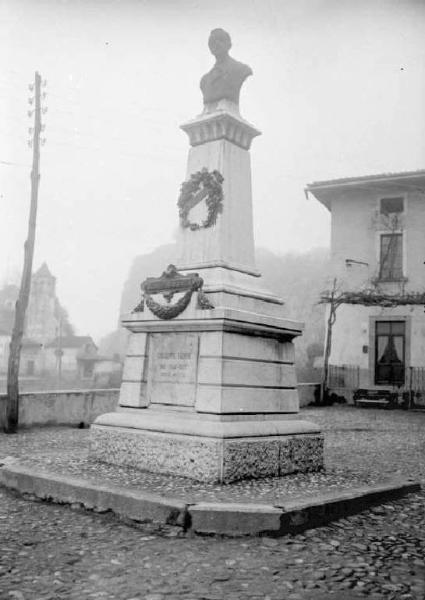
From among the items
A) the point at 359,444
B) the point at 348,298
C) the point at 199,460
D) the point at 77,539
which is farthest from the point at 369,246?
the point at 77,539

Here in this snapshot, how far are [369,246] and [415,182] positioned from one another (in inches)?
113

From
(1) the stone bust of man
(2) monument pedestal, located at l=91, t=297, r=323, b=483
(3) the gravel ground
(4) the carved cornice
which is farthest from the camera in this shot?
(1) the stone bust of man

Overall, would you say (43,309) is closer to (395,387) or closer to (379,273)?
(379,273)

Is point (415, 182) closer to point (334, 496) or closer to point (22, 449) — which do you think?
point (22, 449)

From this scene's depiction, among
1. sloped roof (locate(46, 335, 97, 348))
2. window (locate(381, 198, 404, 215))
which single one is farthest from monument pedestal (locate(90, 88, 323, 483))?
sloped roof (locate(46, 335, 97, 348))

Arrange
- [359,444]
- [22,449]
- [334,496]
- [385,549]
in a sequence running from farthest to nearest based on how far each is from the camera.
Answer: [359,444] → [22,449] → [334,496] → [385,549]

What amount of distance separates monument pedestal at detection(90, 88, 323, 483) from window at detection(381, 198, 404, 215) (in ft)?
54.7

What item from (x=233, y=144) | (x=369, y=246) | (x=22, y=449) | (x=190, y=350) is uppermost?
(x=369, y=246)

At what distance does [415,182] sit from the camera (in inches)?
909

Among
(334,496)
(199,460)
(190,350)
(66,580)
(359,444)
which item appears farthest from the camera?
(359,444)

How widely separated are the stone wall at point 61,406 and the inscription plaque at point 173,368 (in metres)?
6.32

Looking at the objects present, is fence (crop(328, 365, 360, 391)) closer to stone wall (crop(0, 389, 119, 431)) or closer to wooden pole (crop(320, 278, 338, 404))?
wooden pole (crop(320, 278, 338, 404))

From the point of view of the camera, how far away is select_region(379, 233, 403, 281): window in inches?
919

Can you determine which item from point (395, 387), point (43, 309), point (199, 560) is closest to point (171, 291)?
point (199, 560)
